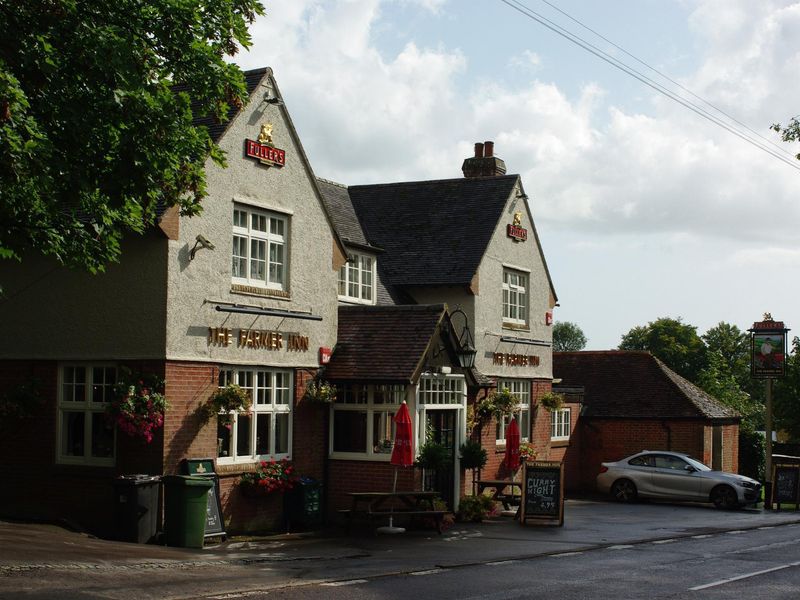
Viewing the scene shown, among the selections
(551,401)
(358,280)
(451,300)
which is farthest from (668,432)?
(358,280)

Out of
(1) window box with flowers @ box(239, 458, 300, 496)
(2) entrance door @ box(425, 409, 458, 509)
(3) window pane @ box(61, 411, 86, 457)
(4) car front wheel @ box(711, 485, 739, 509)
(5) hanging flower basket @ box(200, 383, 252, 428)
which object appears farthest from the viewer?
(4) car front wheel @ box(711, 485, 739, 509)

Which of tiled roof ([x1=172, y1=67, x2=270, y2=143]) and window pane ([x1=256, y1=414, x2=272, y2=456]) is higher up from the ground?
tiled roof ([x1=172, y1=67, x2=270, y2=143])

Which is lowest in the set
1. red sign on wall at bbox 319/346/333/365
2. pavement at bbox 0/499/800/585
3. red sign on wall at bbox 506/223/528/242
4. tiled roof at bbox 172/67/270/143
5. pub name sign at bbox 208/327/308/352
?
pavement at bbox 0/499/800/585

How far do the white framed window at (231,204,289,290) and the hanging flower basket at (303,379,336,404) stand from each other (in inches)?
80.8

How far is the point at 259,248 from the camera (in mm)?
21062

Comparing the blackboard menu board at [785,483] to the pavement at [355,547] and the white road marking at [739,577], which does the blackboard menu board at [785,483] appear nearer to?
the pavement at [355,547]

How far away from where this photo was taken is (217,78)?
646 inches

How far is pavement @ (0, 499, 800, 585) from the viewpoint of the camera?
584 inches

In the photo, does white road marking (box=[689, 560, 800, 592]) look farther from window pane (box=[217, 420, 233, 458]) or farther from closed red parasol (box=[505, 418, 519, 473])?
window pane (box=[217, 420, 233, 458])

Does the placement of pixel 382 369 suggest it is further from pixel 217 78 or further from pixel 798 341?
pixel 798 341

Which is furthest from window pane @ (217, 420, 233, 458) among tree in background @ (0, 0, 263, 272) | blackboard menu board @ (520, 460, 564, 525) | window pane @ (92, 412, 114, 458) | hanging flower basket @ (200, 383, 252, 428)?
blackboard menu board @ (520, 460, 564, 525)

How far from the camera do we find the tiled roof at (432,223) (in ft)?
94.5

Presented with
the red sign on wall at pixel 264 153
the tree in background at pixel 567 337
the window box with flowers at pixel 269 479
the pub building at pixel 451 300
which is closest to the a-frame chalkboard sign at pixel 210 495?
the window box with flowers at pixel 269 479

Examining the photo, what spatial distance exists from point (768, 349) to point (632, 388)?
4.73 metres
